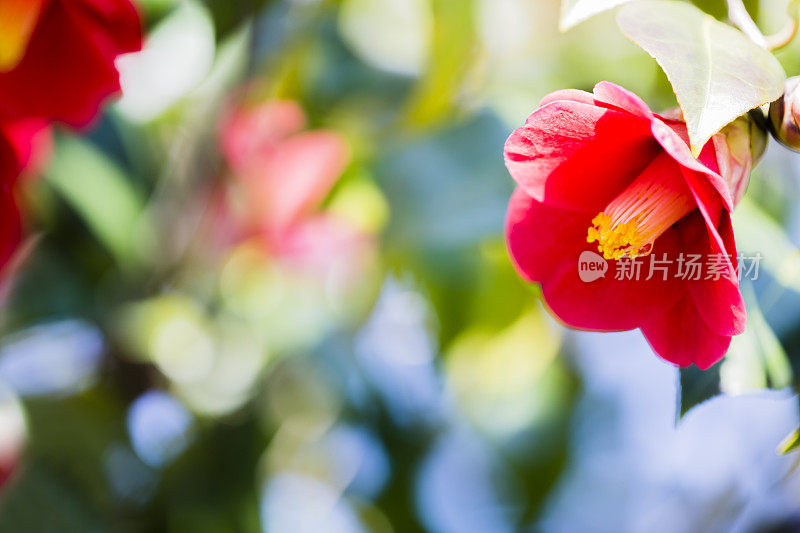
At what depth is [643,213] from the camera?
0.40m

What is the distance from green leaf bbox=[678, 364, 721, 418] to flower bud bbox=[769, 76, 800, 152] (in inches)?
4.2

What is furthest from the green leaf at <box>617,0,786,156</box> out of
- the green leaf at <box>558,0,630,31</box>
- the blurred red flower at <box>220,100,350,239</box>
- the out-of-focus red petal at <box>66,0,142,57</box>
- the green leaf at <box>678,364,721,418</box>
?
the blurred red flower at <box>220,100,350,239</box>

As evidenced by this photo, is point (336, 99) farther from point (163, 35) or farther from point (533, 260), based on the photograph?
point (533, 260)

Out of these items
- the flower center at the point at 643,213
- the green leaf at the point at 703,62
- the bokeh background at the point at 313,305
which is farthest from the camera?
the bokeh background at the point at 313,305

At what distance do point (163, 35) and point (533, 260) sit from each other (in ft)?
1.82

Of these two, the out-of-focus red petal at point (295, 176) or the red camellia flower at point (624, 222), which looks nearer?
the red camellia flower at point (624, 222)

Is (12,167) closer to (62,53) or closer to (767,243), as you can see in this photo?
(62,53)

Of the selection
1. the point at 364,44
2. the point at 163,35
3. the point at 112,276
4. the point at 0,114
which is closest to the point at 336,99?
the point at 364,44

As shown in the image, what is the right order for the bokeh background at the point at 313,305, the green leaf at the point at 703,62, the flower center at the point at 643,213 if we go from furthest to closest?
1. the bokeh background at the point at 313,305
2. the flower center at the point at 643,213
3. the green leaf at the point at 703,62

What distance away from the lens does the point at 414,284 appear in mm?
846

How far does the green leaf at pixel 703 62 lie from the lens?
29 centimetres

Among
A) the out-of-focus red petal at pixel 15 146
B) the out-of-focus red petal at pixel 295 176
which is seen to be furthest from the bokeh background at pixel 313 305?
the out-of-focus red petal at pixel 15 146

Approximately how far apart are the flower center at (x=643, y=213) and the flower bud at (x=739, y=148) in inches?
1.3

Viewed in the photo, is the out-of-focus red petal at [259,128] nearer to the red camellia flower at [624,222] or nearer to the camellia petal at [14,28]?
the camellia petal at [14,28]
